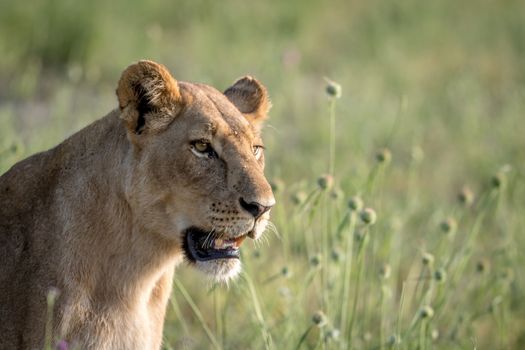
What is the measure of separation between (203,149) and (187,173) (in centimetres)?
10

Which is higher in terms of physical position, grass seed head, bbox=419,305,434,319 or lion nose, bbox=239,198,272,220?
lion nose, bbox=239,198,272,220

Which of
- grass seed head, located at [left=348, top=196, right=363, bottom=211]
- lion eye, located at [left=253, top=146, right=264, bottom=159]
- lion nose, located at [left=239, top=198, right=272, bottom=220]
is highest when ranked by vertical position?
lion eye, located at [left=253, top=146, right=264, bottom=159]

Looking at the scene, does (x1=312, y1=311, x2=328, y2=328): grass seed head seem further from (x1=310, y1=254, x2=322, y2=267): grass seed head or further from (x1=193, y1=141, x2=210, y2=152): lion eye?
(x1=193, y1=141, x2=210, y2=152): lion eye

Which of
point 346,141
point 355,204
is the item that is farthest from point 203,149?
point 346,141

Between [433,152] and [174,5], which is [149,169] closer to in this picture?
[433,152]

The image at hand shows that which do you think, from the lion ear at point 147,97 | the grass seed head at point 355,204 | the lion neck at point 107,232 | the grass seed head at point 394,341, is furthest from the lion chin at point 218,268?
the grass seed head at point 394,341

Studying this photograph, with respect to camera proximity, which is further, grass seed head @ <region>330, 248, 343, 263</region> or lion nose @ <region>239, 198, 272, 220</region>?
grass seed head @ <region>330, 248, 343, 263</region>

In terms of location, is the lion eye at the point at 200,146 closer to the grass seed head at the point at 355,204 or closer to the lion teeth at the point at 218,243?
the lion teeth at the point at 218,243

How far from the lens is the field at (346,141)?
442 cm

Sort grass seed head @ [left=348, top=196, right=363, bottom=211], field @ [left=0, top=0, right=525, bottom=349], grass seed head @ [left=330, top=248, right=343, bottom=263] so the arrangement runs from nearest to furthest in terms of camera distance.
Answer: grass seed head @ [left=348, top=196, right=363, bottom=211] → grass seed head @ [left=330, top=248, right=343, bottom=263] → field @ [left=0, top=0, right=525, bottom=349]

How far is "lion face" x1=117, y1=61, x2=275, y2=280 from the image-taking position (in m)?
3.45

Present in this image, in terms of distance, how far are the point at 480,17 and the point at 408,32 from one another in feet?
5.80

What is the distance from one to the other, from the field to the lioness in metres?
0.47

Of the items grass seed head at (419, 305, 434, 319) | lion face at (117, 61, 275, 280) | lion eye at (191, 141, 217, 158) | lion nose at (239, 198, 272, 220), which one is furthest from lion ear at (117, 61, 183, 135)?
grass seed head at (419, 305, 434, 319)
